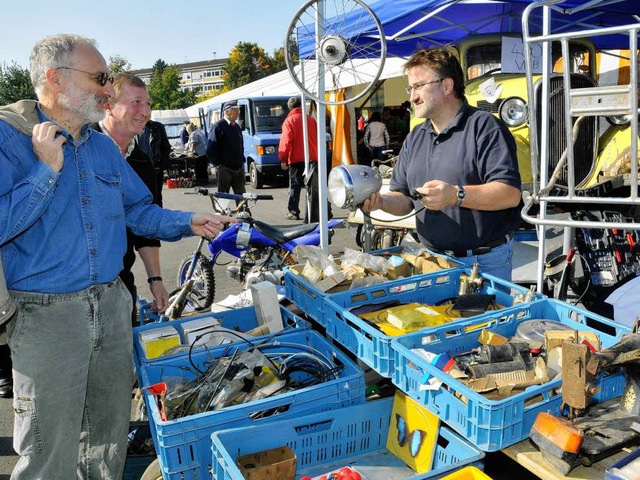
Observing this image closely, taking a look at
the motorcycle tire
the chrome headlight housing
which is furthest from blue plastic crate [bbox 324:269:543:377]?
the chrome headlight housing

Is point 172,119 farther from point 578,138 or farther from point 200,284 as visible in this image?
point 578,138

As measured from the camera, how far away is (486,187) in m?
2.26

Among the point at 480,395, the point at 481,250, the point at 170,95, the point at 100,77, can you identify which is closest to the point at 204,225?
the point at 100,77

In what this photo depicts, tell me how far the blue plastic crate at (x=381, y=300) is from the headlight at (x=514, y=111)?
375 cm

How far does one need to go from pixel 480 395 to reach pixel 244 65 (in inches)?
2633

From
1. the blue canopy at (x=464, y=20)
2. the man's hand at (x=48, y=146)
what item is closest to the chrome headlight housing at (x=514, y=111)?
the blue canopy at (x=464, y=20)

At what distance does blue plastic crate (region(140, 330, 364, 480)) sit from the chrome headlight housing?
4.37 m

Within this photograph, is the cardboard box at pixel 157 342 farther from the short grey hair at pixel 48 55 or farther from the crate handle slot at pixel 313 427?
the short grey hair at pixel 48 55

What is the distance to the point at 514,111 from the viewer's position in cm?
572

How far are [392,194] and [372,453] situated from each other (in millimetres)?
1203

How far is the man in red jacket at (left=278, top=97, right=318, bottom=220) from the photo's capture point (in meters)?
8.98

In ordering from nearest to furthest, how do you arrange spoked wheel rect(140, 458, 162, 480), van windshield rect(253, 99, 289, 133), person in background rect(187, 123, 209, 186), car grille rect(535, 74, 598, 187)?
spoked wheel rect(140, 458, 162, 480)
car grille rect(535, 74, 598, 187)
van windshield rect(253, 99, 289, 133)
person in background rect(187, 123, 209, 186)

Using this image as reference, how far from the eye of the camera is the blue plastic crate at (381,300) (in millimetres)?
1830

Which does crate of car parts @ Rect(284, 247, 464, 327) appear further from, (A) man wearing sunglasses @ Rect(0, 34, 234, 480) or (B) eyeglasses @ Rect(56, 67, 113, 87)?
(B) eyeglasses @ Rect(56, 67, 113, 87)
